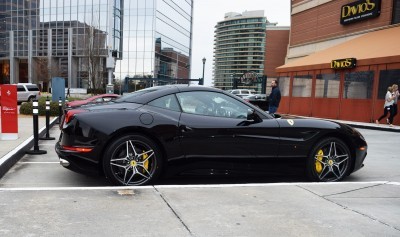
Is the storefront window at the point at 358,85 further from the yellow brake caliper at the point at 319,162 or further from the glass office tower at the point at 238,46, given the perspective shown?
the glass office tower at the point at 238,46

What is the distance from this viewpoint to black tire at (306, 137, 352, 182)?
5.26 m

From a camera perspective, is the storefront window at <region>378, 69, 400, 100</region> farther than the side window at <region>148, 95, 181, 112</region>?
Yes

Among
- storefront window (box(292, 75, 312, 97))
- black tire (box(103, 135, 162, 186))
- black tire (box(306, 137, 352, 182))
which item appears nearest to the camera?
black tire (box(103, 135, 162, 186))

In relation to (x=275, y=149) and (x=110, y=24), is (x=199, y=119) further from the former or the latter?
(x=110, y=24)

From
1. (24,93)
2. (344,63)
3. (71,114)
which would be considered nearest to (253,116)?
(71,114)

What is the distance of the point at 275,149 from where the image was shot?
5090 mm

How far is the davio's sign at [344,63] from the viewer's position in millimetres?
16703

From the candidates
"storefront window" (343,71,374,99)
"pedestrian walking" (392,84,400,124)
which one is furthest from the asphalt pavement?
"storefront window" (343,71,374,99)

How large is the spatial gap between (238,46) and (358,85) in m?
106

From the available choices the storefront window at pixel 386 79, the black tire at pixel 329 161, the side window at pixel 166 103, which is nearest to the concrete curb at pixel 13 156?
the side window at pixel 166 103

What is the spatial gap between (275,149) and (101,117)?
2334 mm

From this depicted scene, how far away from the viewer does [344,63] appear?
1717 cm

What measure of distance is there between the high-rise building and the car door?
10687 cm

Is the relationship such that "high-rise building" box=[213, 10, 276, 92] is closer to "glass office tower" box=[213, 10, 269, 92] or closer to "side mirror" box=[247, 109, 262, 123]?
"glass office tower" box=[213, 10, 269, 92]
